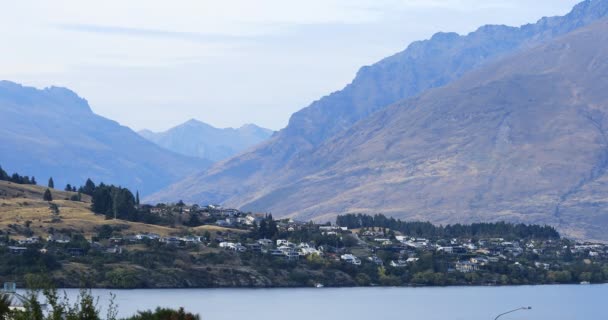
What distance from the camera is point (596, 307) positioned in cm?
17888

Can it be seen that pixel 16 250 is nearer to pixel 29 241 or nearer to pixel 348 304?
pixel 29 241

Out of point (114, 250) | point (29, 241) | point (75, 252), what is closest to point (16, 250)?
point (29, 241)

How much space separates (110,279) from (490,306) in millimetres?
52181

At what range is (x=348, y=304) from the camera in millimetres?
171500

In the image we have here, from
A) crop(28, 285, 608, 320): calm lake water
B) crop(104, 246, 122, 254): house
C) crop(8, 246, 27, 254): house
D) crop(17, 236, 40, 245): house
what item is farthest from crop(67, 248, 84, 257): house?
crop(28, 285, 608, 320): calm lake water

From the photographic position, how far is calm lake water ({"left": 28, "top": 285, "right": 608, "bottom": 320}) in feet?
496

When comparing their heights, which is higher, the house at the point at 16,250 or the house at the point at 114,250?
the house at the point at 114,250

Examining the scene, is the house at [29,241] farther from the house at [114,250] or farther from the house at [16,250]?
the house at [114,250]

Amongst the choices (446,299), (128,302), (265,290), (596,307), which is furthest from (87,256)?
(596,307)

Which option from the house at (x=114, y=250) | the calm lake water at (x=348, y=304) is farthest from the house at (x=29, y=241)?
the calm lake water at (x=348, y=304)

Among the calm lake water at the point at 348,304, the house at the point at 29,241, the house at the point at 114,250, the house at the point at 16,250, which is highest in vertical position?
the house at the point at 29,241

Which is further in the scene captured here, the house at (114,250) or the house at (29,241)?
the house at (114,250)

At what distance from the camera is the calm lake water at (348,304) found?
151250 millimetres

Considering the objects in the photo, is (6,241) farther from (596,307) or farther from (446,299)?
(596,307)
